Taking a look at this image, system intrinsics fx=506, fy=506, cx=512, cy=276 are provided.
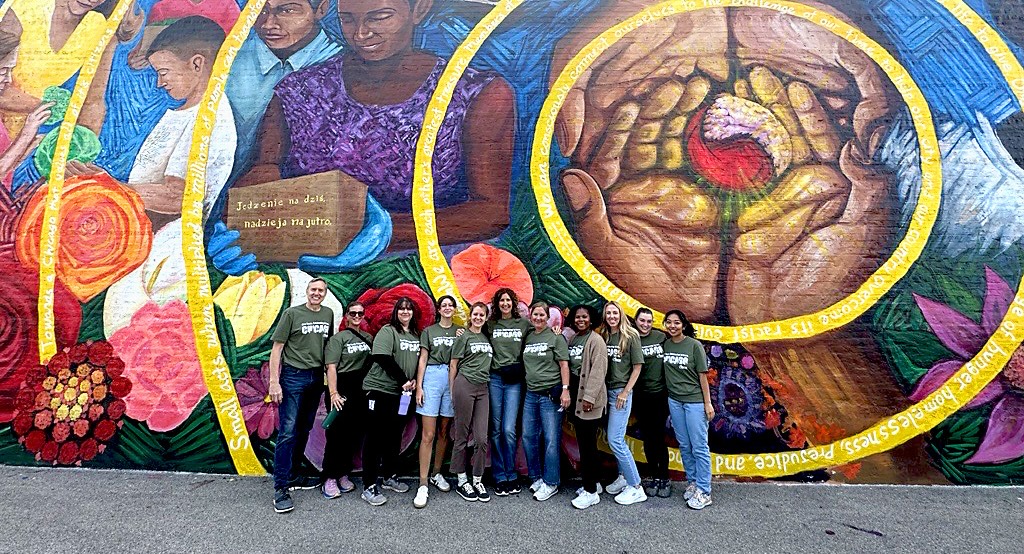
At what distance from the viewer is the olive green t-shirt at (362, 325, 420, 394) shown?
178 inches

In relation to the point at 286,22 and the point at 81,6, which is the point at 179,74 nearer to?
the point at 286,22

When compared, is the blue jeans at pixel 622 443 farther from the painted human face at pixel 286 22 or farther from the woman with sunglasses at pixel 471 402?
the painted human face at pixel 286 22

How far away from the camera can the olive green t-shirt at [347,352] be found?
181 inches

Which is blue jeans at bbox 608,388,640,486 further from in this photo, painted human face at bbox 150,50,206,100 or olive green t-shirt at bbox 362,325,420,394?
painted human face at bbox 150,50,206,100

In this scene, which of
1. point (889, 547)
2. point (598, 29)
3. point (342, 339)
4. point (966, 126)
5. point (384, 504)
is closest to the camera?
point (889, 547)

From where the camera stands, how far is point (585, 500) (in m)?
4.32

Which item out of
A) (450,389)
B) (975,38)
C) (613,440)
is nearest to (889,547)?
(613,440)

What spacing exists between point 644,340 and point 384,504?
273 centimetres

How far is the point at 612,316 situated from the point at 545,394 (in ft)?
3.05

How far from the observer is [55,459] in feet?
17.2

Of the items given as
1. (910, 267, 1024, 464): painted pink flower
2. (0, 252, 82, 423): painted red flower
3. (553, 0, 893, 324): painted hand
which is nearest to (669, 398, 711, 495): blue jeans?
(553, 0, 893, 324): painted hand

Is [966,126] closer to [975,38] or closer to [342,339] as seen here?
[975,38]

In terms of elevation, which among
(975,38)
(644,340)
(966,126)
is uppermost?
(975,38)

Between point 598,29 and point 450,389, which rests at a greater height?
point 598,29
